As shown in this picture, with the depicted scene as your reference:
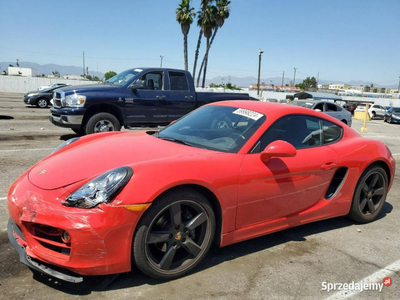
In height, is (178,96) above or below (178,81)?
below

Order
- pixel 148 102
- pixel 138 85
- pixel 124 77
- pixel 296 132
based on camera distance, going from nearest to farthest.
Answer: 1. pixel 296 132
2. pixel 138 85
3. pixel 148 102
4. pixel 124 77

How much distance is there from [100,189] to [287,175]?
175 cm

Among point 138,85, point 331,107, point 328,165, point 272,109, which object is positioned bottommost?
point 328,165

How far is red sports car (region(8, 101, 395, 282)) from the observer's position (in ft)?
7.79

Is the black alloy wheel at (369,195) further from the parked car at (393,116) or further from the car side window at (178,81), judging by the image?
the parked car at (393,116)

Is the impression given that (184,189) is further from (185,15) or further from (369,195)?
(185,15)

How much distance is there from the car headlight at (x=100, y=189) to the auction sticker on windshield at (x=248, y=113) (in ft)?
4.97

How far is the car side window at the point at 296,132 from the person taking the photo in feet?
10.9

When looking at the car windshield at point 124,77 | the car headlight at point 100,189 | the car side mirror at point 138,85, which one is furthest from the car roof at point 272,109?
the car windshield at point 124,77

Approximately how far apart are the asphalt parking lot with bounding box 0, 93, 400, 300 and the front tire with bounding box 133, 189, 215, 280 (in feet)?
0.45

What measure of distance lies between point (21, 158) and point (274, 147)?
5342 millimetres

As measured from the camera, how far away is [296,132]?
364cm

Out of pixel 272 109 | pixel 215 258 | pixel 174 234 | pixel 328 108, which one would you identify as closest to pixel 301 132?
pixel 272 109

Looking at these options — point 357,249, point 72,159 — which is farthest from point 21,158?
point 357,249
